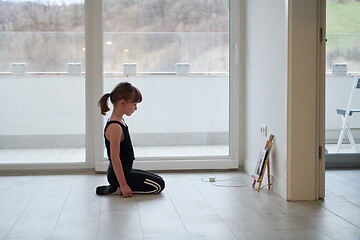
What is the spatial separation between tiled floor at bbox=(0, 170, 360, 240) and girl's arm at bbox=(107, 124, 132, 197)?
0.10 metres

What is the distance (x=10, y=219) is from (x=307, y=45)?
2402mm

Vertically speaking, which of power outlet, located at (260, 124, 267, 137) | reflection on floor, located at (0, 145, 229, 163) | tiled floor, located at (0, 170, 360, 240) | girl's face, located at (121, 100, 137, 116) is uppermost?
girl's face, located at (121, 100, 137, 116)

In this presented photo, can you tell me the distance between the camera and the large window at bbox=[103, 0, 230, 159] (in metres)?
6.23

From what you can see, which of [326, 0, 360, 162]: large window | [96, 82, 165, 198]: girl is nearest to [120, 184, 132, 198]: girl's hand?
[96, 82, 165, 198]: girl

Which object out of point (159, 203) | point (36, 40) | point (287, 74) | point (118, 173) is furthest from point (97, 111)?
point (287, 74)

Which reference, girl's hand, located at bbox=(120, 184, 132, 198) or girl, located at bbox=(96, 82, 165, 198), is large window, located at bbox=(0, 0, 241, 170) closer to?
girl, located at bbox=(96, 82, 165, 198)

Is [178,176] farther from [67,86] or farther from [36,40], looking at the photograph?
[36,40]

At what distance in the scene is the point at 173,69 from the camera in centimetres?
632

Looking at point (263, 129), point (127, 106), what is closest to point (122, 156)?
point (127, 106)

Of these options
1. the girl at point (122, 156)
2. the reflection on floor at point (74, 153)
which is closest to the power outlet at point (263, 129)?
the reflection on floor at point (74, 153)

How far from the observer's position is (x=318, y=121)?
4734 millimetres

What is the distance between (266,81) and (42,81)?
7.25ft

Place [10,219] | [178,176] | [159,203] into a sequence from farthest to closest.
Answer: [178,176] < [159,203] < [10,219]

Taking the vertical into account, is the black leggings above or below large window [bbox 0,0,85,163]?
below
